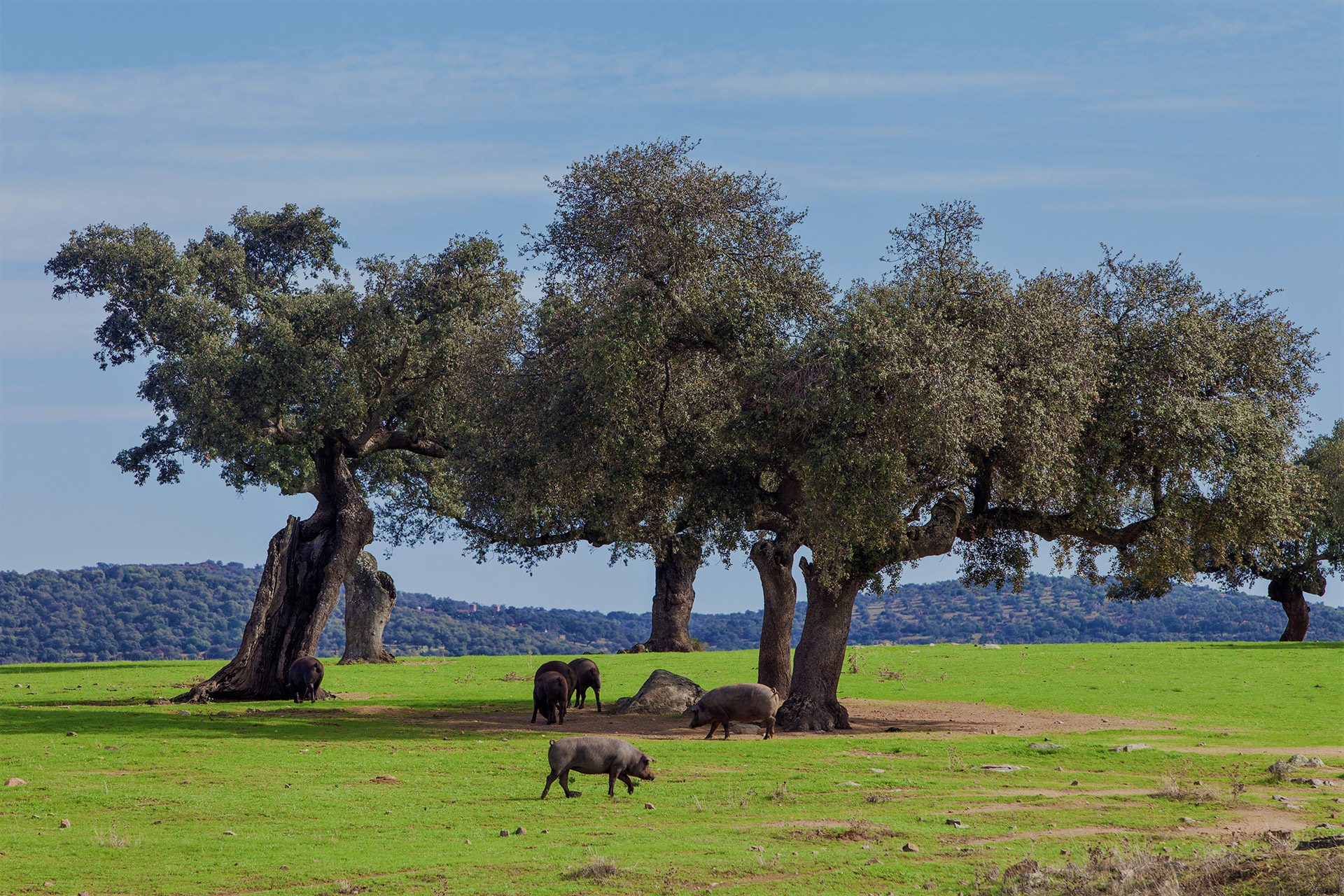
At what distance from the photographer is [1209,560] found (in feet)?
201

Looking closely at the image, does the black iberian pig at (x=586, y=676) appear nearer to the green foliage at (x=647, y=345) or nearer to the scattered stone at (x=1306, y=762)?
the green foliage at (x=647, y=345)

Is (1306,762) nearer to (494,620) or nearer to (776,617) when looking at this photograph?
(776,617)

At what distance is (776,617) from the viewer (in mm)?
33188

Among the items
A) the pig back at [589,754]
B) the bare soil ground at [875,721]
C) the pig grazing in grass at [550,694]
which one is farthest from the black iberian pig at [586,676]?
the pig back at [589,754]

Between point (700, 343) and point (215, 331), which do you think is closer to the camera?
point (700, 343)

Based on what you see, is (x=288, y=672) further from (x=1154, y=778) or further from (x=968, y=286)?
(x=1154, y=778)

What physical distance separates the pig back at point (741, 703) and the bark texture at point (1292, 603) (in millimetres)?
52892

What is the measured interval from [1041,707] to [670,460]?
1355 centimetres

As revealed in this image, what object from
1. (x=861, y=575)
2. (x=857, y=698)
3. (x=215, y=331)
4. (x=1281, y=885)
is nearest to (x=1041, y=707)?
(x=857, y=698)

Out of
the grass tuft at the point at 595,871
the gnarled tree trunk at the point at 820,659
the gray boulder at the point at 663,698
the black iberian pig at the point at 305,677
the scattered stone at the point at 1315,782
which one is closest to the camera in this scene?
the grass tuft at the point at 595,871

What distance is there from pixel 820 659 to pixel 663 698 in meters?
4.67

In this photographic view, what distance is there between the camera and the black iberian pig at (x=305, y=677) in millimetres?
34938

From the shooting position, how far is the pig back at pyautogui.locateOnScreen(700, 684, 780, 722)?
26.3 metres

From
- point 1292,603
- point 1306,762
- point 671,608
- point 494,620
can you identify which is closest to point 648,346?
point 1306,762
